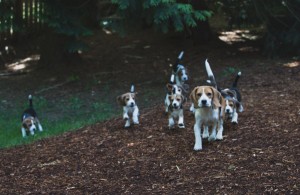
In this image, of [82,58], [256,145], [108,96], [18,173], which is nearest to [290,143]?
[256,145]

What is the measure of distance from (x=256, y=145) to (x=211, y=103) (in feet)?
2.71

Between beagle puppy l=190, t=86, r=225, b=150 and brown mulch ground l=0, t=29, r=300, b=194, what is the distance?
0.16 meters

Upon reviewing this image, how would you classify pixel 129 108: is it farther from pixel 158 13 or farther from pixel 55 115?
pixel 55 115

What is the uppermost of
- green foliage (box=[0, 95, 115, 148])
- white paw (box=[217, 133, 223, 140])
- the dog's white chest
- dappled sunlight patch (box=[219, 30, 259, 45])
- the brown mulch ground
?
dappled sunlight patch (box=[219, 30, 259, 45])

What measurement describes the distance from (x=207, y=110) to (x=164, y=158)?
0.88 m

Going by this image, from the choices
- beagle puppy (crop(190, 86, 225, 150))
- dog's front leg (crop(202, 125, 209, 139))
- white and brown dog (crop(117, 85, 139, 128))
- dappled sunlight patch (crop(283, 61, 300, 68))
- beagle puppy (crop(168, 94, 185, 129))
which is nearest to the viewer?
beagle puppy (crop(190, 86, 225, 150))

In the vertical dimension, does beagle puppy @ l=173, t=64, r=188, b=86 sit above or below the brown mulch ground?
above

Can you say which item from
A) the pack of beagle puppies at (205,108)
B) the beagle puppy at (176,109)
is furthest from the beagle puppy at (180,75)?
the beagle puppy at (176,109)

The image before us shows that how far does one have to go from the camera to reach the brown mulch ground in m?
6.14

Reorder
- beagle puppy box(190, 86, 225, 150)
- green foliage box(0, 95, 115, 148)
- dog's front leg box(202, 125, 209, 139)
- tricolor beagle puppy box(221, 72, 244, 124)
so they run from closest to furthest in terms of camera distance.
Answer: beagle puppy box(190, 86, 225, 150)
dog's front leg box(202, 125, 209, 139)
tricolor beagle puppy box(221, 72, 244, 124)
green foliage box(0, 95, 115, 148)

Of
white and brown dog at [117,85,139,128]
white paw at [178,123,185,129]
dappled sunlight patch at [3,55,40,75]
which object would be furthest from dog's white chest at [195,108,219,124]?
dappled sunlight patch at [3,55,40,75]

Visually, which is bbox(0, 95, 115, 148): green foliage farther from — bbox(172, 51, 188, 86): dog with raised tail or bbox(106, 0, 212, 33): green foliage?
bbox(106, 0, 212, 33): green foliage

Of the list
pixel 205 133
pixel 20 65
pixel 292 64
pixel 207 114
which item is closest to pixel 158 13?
pixel 292 64

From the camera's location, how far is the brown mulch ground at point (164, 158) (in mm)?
6145
